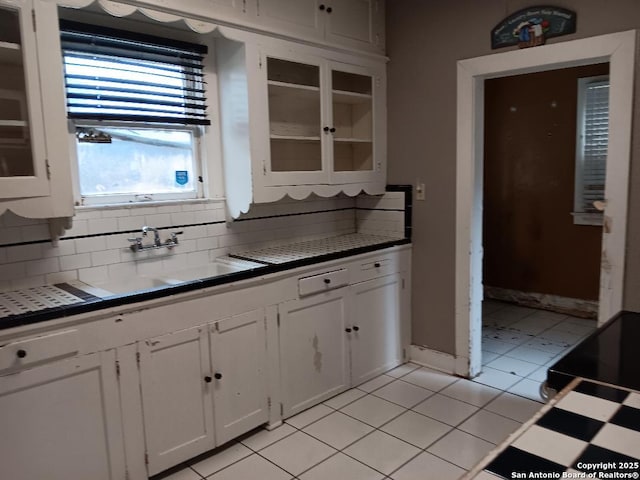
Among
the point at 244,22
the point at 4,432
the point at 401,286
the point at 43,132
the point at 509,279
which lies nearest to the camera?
the point at 4,432

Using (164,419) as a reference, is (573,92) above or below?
above

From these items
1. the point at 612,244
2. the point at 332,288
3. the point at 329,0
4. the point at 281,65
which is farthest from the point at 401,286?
the point at 329,0

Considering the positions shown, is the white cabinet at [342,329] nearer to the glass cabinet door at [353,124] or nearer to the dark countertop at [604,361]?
the glass cabinet door at [353,124]

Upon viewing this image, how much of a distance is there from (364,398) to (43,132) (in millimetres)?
2240

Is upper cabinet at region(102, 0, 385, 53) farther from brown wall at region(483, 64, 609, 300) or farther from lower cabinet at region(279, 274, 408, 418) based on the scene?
brown wall at region(483, 64, 609, 300)

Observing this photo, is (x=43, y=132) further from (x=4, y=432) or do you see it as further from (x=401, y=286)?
(x=401, y=286)

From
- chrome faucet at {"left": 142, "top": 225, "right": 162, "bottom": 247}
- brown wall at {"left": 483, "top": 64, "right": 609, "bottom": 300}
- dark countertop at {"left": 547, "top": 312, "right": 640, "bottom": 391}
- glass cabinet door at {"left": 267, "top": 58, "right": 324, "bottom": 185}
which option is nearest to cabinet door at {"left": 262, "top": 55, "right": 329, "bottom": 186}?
glass cabinet door at {"left": 267, "top": 58, "right": 324, "bottom": 185}

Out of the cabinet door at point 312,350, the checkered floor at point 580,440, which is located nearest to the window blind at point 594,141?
the cabinet door at point 312,350

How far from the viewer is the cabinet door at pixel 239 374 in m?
2.46

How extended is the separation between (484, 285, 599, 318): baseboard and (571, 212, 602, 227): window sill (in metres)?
0.69

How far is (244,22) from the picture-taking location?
2.67m

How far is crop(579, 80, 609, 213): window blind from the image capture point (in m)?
4.21

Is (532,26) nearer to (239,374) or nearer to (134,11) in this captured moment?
(134,11)

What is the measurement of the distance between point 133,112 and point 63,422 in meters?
1.49
